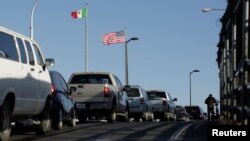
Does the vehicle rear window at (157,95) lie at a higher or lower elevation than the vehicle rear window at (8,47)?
lower

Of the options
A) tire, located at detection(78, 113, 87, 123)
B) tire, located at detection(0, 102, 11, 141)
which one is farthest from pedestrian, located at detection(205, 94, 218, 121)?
tire, located at detection(0, 102, 11, 141)

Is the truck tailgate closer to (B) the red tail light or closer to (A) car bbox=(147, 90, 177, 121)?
(B) the red tail light

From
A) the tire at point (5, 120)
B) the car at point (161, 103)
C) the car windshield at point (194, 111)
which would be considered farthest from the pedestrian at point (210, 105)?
the car windshield at point (194, 111)

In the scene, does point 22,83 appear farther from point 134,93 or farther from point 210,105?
point 134,93

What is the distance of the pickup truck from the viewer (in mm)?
22609

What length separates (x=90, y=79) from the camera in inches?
916

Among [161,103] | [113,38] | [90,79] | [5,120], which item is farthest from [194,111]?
[5,120]

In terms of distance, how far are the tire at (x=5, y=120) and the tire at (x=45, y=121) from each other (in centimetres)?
278

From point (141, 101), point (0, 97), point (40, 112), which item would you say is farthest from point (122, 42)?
point (0, 97)

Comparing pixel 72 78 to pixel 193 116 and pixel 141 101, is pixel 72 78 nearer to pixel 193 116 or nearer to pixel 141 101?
pixel 141 101

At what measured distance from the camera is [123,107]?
1011 inches

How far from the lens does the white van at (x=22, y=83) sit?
12320 millimetres

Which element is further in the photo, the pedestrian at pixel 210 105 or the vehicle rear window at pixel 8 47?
the pedestrian at pixel 210 105

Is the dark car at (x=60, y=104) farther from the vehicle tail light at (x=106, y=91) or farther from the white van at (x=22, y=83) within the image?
the vehicle tail light at (x=106, y=91)
